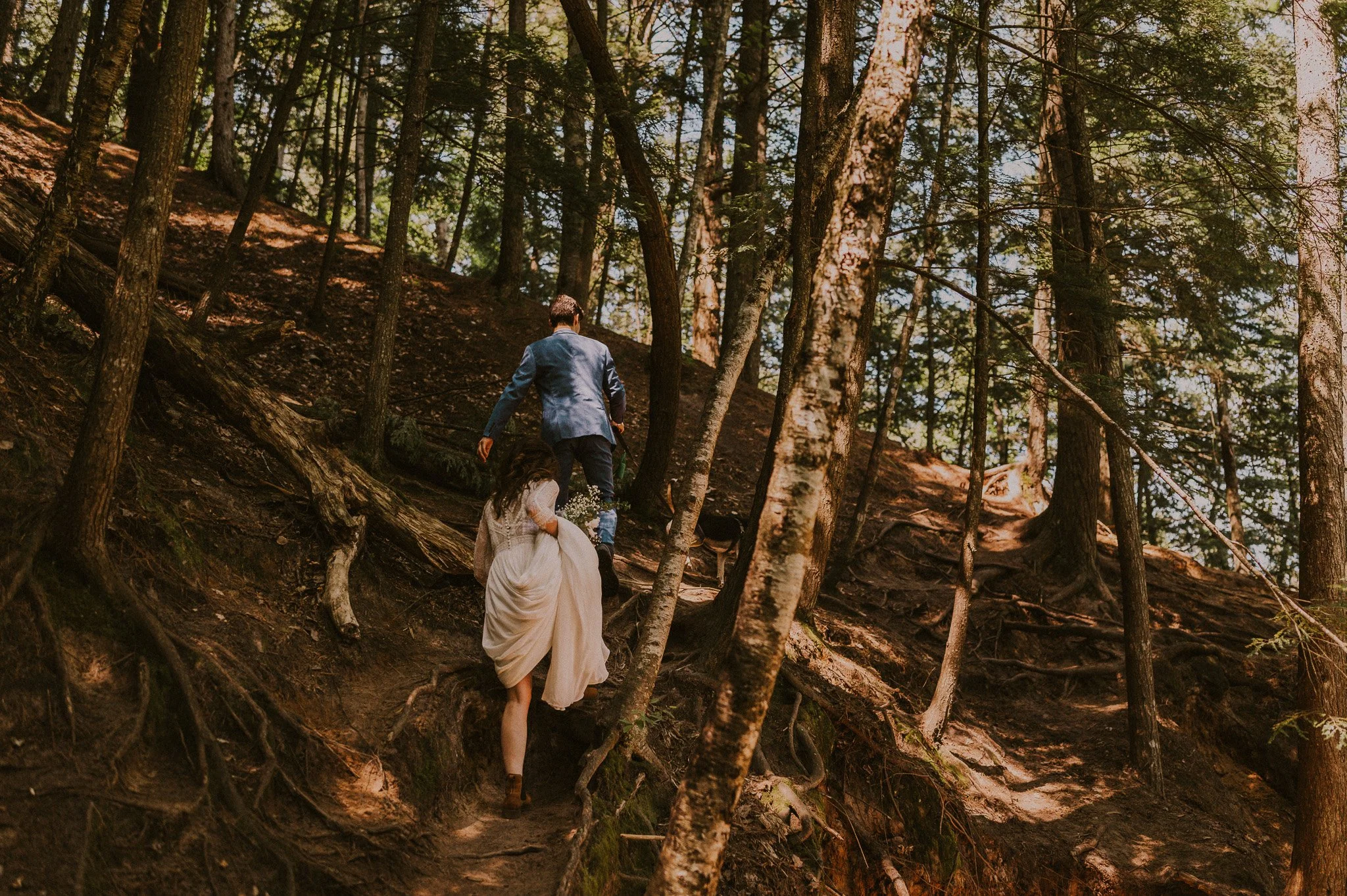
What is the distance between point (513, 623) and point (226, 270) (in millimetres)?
6563

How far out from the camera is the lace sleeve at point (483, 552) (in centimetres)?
548

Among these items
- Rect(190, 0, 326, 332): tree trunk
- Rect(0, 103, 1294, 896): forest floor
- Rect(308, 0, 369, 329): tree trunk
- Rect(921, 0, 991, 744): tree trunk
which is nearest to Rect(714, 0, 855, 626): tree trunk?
Rect(0, 103, 1294, 896): forest floor

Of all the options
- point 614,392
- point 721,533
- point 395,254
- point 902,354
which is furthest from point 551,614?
point 902,354

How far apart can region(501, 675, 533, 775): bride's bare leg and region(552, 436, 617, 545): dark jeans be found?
65.2 inches

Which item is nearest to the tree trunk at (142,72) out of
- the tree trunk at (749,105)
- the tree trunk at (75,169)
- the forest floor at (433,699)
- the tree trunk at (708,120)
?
the forest floor at (433,699)

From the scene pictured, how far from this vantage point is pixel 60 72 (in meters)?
16.3

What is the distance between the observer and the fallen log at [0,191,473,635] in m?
6.37

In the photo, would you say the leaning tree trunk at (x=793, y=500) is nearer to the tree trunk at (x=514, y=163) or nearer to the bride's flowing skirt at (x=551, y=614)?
the bride's flowing skirt at (x=551, y=614)

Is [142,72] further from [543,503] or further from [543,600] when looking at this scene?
[543,600]

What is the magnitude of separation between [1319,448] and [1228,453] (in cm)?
1628

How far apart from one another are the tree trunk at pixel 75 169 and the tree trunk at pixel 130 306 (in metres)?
0.42

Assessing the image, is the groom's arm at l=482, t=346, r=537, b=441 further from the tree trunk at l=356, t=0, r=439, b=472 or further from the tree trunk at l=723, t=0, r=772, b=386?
the tree trunk at l=723, t=0, r=772, b=386

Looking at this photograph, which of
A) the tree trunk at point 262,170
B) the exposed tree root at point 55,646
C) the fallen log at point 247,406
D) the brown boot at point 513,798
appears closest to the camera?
the exposed tree root at point 55,646

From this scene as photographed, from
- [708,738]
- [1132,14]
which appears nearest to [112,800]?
[708,738]
